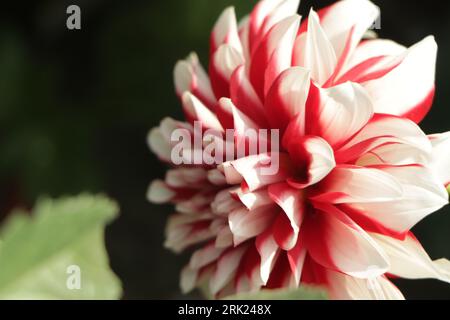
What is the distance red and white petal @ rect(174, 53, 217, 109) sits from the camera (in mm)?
279

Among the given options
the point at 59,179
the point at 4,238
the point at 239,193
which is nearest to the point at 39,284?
the point at 4,238

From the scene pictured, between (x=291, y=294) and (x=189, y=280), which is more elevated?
(x=291, y=294)

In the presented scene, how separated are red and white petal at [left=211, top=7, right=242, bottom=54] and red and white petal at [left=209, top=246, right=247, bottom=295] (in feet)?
0.29

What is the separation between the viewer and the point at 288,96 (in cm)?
23

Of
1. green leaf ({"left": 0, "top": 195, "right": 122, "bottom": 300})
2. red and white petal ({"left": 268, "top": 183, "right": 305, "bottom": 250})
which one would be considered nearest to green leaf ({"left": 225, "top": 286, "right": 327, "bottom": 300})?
green leaf ({"left": 0, "top": 195, "right": 122, "bottom": 300})

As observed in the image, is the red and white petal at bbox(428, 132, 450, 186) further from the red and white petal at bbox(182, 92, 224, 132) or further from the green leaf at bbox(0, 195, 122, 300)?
the green leaf at bbox(0, 195, 122, 300)

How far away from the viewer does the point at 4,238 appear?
69 millimetres

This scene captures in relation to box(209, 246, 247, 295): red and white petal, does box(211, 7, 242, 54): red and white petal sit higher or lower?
higher

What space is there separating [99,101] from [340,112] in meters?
0.29

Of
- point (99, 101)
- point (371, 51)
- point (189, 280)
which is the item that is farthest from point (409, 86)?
point (99, 101)

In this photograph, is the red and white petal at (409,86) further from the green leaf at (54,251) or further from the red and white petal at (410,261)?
the green leaf at (54,251)

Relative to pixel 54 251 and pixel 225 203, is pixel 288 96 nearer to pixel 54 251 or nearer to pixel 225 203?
pixel 225 203

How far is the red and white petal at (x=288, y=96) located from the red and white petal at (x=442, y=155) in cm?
6
